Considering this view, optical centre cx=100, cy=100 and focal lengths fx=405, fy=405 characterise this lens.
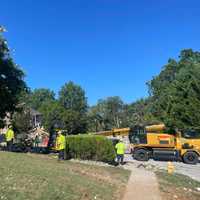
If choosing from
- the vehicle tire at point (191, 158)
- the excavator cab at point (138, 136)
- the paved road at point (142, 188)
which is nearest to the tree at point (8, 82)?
the excavator cab at point (138, 136)

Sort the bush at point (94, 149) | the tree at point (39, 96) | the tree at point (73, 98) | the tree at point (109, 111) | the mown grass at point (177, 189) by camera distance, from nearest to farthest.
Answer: the mown grass at point (177, 189) → the bush at point (94, 149) → the tree at point (109, 111) → the tree at point (73, 98) → the tree at point (39, 96)

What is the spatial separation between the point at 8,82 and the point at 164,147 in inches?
499

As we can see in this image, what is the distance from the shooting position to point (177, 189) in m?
14.5

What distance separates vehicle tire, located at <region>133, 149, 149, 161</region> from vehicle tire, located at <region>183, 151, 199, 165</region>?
9.28 feet

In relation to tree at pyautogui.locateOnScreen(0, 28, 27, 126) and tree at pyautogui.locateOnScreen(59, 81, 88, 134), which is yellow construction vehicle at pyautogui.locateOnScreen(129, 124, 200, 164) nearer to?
tree at pyautogui.locateOnScreen(0, 28, 27, 126)

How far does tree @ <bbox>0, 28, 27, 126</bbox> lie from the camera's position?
95.3 ft

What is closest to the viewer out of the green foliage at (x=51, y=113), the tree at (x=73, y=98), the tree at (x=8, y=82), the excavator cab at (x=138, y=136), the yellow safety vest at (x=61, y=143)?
the yellow safety vest at (x=61, y=143)

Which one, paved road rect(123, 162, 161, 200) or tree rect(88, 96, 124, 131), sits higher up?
tree rect(88, 96, 124, 131)

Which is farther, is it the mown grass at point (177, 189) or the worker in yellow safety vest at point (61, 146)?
the worker in yellow safety vest at point (61, 146)

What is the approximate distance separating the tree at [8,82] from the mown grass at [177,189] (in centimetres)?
1581

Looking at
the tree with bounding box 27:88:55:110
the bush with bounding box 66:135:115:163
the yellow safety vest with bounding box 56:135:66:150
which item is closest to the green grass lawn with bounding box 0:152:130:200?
the yellow safety vest with bounding box 56:135:66:150

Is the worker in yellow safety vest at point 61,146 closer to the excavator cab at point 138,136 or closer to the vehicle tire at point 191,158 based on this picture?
the excavator cab at point 138,136

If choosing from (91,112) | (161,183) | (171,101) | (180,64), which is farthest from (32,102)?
(161,183)

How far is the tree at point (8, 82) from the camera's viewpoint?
2906 centimetres
